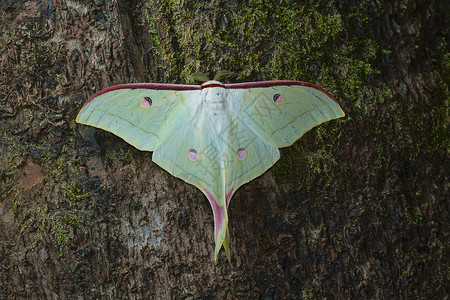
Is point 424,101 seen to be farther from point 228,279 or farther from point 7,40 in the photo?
point 7,40

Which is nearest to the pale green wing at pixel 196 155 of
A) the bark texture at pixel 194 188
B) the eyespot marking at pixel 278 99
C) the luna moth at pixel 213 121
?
the luna moth at pixel 213 121

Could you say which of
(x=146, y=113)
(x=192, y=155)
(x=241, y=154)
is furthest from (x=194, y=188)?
(x=146, y=113)

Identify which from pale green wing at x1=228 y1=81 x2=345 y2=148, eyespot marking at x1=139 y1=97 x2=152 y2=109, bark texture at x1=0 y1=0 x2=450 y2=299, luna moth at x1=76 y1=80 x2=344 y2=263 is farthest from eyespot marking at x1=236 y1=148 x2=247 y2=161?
eyespot marking at x1=139 y1=97 x2=152 y2=109

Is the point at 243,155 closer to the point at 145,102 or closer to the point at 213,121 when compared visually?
the point at 213,121

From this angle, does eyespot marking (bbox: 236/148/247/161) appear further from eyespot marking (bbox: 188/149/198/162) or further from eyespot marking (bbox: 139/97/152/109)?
eyespot marking (bbox: 139/97/152/109)

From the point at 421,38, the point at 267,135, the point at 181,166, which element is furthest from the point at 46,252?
the point at 421,38

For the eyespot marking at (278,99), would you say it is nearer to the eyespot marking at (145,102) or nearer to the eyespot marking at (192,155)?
the eyespot marking at (192,155)

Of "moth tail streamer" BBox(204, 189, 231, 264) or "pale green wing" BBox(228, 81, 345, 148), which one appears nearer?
"moth tail streamer" BBox(204, 189, 231, 264)

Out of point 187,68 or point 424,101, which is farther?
point 424,101
